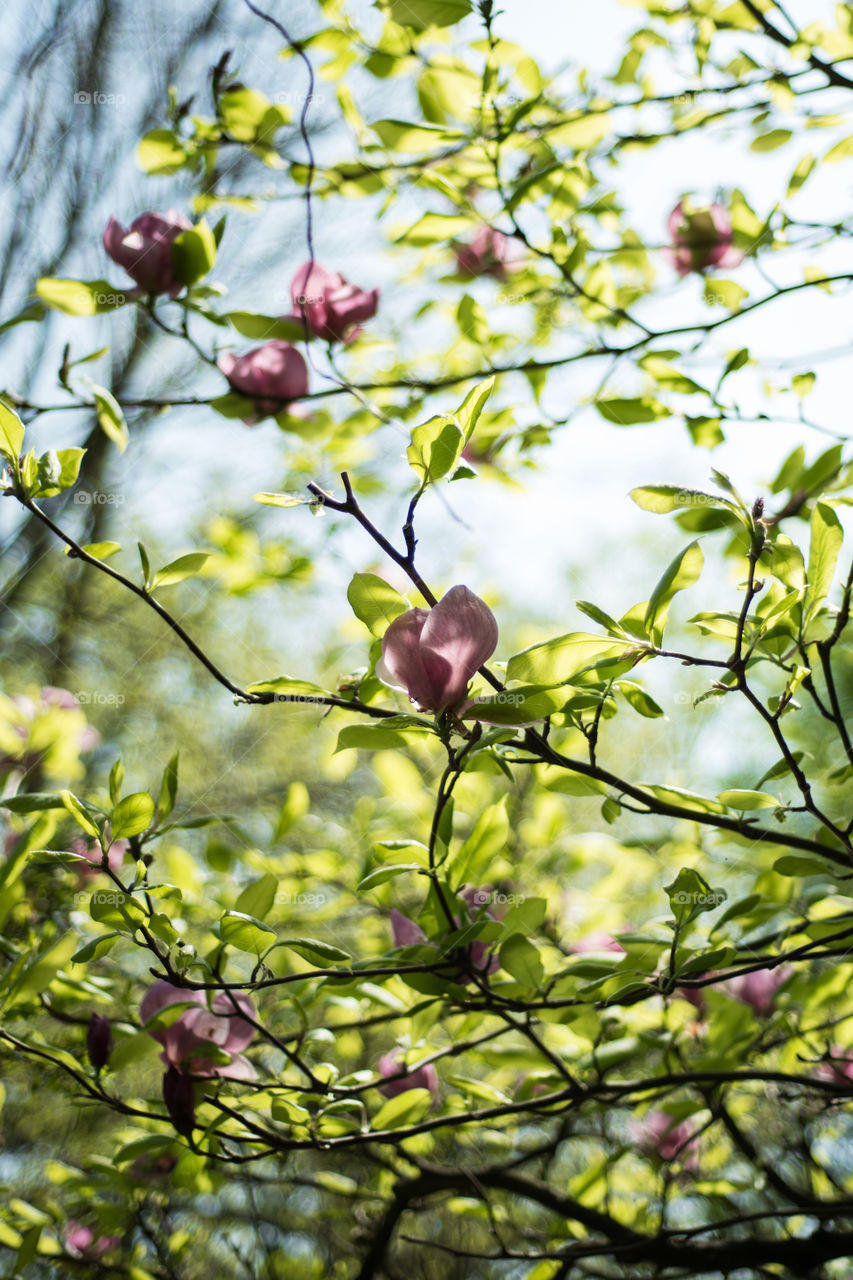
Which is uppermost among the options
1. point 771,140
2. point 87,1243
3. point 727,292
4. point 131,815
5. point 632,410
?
point 771,140

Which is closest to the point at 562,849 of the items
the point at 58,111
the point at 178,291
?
the point at 178,291

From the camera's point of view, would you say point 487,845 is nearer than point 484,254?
Yes

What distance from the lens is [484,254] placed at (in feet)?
2.64

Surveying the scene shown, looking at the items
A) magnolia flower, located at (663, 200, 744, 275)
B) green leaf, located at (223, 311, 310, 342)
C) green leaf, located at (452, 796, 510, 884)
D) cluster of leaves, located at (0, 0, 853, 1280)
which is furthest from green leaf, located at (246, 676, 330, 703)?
magnolia flower, located at (663, 200, 744, 275)

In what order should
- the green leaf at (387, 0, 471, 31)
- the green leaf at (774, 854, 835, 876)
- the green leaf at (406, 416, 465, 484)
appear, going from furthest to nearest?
1. the green leaf at (387, 0, 471, 31)
2. the green leaf at (774, 854, 835, 876)
3. the green leaf at (406, 416, 465, 484)

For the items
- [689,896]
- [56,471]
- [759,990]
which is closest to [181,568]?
[56,471]

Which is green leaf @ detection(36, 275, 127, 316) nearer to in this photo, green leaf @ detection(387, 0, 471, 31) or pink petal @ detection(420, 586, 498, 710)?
green leaf @ detection(387, 0, 471, 31)

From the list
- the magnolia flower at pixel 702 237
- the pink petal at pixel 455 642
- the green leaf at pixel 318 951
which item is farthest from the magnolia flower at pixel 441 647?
the magnolia flower at pixel 702 237

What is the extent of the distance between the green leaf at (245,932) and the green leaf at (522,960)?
0.12m

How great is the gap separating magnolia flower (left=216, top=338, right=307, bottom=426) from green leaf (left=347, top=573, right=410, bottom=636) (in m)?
0.32

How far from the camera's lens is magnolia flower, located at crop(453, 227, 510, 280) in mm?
796

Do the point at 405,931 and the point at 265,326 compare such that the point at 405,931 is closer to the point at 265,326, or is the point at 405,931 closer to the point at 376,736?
the point at 376,736

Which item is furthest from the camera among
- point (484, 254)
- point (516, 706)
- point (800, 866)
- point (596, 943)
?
point (484, 254)

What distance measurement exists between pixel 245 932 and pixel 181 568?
172 mm
